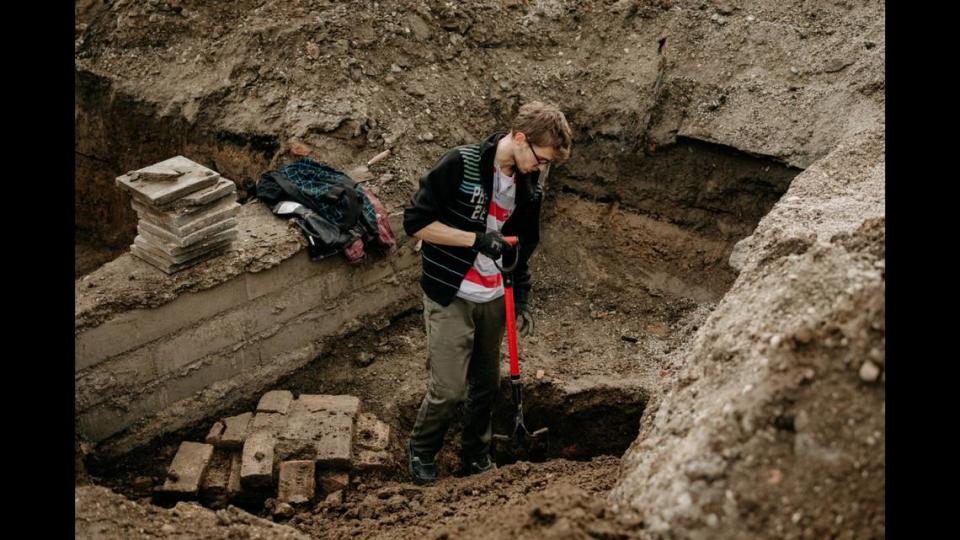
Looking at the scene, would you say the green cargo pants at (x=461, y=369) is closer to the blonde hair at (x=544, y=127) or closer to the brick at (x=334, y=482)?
the brick at (x=334, y=482)

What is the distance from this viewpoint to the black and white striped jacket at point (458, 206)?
4383mm

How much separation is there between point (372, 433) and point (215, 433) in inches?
34.9

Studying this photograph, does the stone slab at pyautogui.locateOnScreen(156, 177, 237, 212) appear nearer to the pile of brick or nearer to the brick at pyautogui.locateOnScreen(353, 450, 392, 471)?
the pile of brick

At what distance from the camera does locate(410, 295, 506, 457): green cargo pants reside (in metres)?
4.66

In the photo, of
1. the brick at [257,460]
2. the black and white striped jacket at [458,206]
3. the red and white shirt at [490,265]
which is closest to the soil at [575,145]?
the brick at [257,460]

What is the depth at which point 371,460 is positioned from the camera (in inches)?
201

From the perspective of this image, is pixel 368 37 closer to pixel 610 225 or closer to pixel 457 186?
pixel 610 225

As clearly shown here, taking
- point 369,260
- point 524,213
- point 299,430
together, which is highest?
point 524,213

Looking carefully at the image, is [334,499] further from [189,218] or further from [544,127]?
[544,127]

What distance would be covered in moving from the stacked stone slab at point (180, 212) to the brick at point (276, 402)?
92 centimetres

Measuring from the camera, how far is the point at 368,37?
704 cm

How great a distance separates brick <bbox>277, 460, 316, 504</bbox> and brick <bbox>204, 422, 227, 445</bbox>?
0.48 metres

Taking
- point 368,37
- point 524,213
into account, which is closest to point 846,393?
point 524,213

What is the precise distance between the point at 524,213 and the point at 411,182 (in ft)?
5.88
